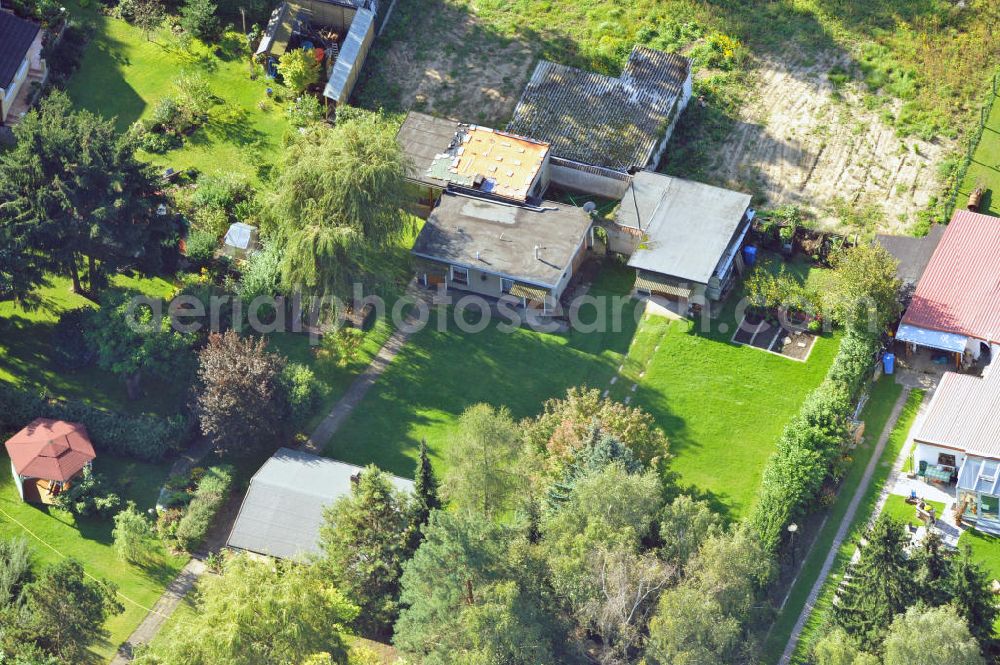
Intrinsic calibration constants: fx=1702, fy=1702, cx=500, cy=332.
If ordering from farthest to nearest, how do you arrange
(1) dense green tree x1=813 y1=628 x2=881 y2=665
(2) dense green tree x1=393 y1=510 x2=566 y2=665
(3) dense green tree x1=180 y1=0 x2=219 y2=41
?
1. (3) dense green tree x1=180 y1=0 x2=219 y2=41
2. (2) dense green tree x1=393 y1=510 x2=566 y2=665
3. (1) dense green tree x1=813 y1=628 x2=881 y2=665

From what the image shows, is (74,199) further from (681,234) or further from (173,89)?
(681,234)

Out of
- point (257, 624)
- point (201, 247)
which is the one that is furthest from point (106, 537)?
point (201, 247)

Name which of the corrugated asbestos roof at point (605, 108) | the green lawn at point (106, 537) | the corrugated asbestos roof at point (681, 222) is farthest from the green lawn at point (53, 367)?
the corrugated asbestos roof at point (681, 222)

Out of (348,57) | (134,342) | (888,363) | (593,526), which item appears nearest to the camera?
(593,526)

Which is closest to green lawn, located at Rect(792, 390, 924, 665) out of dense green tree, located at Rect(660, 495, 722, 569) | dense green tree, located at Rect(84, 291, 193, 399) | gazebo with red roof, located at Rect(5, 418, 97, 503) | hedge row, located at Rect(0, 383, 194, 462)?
dense green tree, located at Rect(660, 495, 722, 569)

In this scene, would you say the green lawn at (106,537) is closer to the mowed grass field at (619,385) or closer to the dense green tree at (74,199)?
the mowed grass field at (619,385)

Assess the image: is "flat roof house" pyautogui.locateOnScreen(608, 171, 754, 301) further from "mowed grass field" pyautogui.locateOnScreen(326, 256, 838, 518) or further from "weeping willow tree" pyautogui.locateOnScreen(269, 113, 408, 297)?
"weeping willow tree" pyautogui.locateOnScreen(269, 113, 408, 297)
